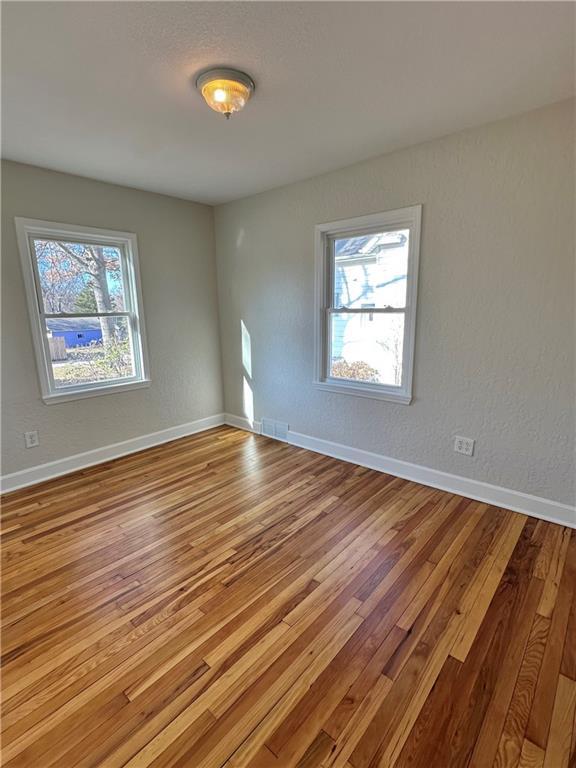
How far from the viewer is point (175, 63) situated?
1683 millimetres

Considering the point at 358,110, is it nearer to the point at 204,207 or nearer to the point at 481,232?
the point at 481,232

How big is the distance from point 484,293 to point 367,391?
1.19 m

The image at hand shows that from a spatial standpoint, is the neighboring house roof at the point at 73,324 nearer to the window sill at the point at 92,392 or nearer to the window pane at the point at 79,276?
the window pane at the point at 79,276

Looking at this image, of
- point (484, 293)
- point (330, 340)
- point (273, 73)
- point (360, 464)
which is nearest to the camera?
point (273, 73)

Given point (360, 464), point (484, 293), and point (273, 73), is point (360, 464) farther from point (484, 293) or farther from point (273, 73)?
point (273, 73)

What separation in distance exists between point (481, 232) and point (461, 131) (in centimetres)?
69

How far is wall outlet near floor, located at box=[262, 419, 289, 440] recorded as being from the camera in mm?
3916

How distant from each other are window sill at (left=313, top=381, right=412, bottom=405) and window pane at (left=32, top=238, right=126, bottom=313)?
2.18m

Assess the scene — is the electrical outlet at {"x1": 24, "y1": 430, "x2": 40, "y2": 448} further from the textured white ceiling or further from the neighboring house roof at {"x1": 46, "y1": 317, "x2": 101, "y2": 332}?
the textured white ceiling

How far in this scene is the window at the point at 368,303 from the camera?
2846 millimetres

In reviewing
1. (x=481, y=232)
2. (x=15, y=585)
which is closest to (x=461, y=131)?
(x=481, y=232)

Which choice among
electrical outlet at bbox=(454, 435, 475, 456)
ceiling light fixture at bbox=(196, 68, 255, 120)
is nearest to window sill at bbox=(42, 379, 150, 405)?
ceiling light fixture at bbox=(196, 68, 255, 120)

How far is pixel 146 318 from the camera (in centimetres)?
370

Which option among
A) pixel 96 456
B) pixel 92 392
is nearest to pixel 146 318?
pixel 92 392
